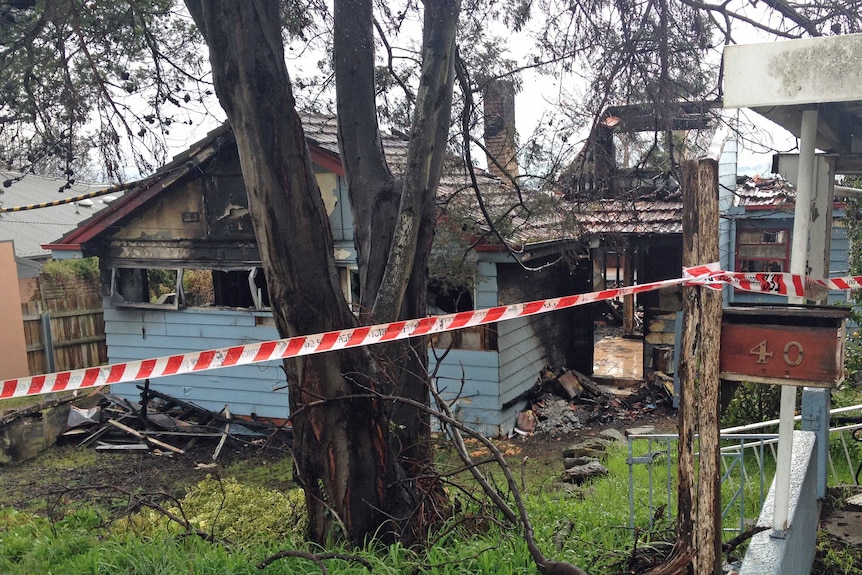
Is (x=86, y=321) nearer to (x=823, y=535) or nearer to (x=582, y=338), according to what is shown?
(x=582, y=338)

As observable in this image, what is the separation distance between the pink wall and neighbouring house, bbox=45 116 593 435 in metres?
3.48

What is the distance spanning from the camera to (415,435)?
5617mm

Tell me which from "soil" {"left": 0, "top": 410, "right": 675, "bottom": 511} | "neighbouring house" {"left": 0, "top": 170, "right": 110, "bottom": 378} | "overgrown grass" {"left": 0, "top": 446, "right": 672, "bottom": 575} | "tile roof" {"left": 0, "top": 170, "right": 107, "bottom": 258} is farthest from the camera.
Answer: "tile roof" {"left": 0, "top": 170, "right": 107, "bottom": 258}

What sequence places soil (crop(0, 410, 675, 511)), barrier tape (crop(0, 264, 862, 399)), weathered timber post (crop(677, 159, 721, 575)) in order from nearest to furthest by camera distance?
weathered timber post (crop(677, 159, 721, 575)), barrier tape (crop(0, 264, 862, 399)), soil (crop(0, 410, 675, 511))

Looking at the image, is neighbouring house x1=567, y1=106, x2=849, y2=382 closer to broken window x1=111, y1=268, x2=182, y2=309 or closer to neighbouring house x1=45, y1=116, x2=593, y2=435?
neighbouring house x1=45, y1=116, x2=593, y2=435

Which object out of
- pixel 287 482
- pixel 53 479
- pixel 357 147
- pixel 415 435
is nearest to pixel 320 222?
pixel 357 147

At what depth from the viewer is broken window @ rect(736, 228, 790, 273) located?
14.9 meters

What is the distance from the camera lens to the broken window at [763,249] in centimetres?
1489

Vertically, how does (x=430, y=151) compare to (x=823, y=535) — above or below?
above

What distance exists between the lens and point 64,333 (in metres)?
17.5

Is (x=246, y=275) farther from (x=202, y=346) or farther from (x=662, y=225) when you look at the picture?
(x=662, y=225)

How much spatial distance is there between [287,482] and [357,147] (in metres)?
5.78

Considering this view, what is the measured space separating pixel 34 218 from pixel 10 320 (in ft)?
20.1

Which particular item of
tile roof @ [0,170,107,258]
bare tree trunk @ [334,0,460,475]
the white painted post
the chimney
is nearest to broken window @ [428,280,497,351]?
the chimney
